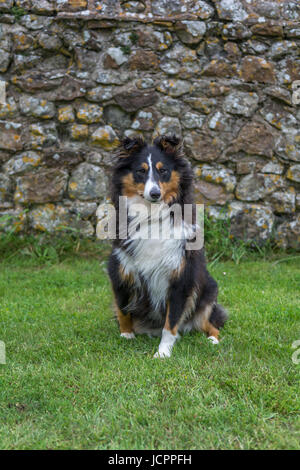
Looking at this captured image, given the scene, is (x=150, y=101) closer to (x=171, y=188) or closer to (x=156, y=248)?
(x=171, y=188)

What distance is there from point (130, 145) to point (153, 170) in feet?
0.77

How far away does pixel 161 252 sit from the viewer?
3.25 m

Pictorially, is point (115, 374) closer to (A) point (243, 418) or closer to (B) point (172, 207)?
(A) point (243, 418)

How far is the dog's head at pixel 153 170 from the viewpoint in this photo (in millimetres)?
3205

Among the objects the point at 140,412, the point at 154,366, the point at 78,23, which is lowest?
the point at 154,366

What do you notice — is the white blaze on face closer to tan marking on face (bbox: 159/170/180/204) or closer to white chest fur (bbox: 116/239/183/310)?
tan marking on face (bbox: 159/170/180/204)

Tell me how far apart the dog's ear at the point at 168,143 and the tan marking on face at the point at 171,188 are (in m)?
0.16

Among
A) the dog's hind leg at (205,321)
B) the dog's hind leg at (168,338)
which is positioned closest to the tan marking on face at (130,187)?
the dog's hind leg at (168,338)

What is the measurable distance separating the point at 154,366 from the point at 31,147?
140 inches

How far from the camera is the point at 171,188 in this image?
3.29m

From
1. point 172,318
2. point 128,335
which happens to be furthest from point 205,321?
point 128,335

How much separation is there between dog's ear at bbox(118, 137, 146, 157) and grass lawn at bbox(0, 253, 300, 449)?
1.34 metres

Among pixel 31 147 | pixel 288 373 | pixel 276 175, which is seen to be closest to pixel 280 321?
pixel 288 373

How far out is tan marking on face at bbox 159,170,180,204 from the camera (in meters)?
3.24
